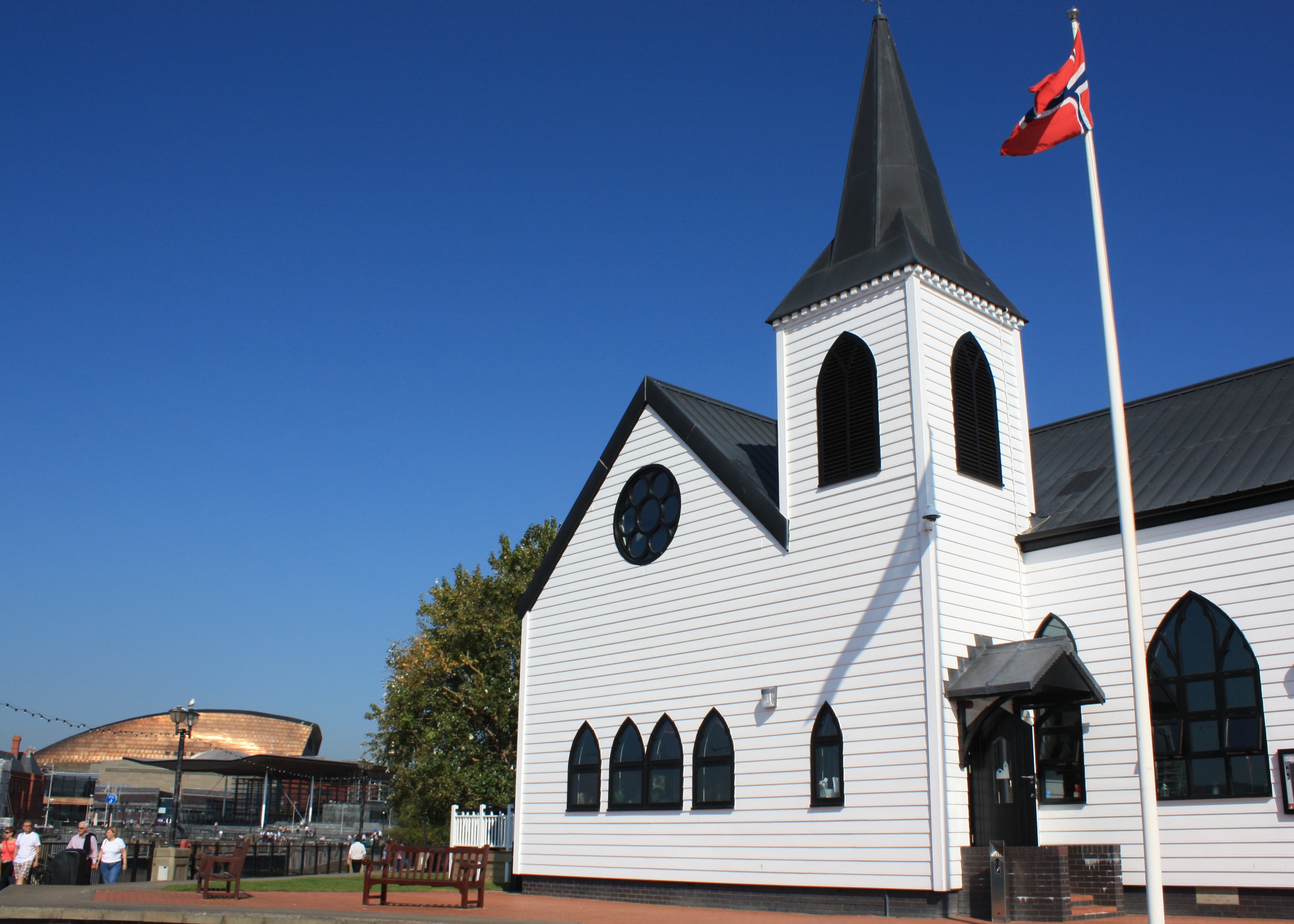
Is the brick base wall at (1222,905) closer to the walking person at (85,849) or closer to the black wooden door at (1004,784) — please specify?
the black wooden door at (1004,784)

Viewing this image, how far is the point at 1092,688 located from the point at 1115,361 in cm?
590

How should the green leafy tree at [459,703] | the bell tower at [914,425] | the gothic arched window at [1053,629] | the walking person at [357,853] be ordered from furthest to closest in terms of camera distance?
the green leafy tree at [459,703], the walking person at [357,853], the gothic arched window at [1053,629], the bell tower at [914,425]

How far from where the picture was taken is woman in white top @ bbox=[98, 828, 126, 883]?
21875 millimetres

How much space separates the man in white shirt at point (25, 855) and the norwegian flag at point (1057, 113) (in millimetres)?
23126

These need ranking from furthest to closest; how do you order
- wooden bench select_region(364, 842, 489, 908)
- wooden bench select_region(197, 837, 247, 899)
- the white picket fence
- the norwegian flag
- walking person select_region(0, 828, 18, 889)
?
the white picket fence < walking person select_region(0, 828, 18, 889) < wooden bench select_region(197, 837, 247, 899) < wooden bench select_region(364, 842, 489, 908) < the norwegian flag

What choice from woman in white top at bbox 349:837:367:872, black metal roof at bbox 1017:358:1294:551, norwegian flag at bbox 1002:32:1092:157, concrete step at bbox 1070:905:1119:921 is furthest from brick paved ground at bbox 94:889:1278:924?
norwegian flag at bbox 1002:32:1092:157

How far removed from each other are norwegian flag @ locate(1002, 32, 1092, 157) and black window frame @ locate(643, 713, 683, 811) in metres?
11.4

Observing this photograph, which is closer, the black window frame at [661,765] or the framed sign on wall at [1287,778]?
the framed sign on wall at [1287,778]

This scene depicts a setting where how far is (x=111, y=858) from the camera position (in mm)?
21906

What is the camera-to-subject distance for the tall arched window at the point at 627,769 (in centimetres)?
1989

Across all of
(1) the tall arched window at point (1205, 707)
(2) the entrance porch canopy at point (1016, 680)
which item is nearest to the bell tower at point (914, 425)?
(2) the entrance porch canopy at point (1016, 680)

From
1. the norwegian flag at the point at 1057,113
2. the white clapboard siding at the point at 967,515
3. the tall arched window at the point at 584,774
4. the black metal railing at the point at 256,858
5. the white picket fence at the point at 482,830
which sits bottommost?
the black metal railing at the point at 256,858

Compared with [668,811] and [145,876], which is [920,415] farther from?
[145,876]

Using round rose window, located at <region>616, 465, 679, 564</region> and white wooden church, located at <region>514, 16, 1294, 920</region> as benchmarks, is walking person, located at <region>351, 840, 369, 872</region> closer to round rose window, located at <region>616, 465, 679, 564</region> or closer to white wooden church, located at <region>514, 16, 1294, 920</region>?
white wooden church, located at <region>514, 16, 1294, 920</region>
